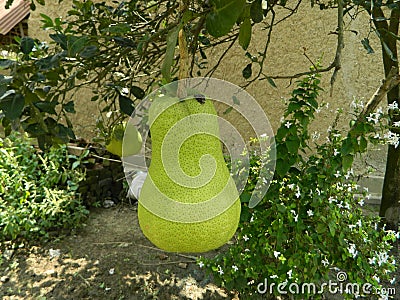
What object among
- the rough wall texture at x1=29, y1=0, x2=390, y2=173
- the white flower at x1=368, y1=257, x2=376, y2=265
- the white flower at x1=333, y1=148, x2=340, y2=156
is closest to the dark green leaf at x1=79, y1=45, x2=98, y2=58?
the white flower at x1=333, y1=148, x2=340, y2=156

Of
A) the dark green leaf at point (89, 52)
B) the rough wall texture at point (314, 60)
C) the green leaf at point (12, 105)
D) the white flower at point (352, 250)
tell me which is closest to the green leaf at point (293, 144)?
the white flower at point (352, 250)

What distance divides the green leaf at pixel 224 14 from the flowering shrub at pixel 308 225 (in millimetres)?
790

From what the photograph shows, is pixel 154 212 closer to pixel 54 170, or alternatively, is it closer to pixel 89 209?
pixel 54 170

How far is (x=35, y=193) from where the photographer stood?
207 centimetres

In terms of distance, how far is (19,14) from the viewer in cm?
302

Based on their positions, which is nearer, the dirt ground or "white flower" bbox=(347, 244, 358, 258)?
"white flower" bbox=(347, 244, 358, 258)

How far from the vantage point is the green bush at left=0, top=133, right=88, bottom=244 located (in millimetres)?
1983

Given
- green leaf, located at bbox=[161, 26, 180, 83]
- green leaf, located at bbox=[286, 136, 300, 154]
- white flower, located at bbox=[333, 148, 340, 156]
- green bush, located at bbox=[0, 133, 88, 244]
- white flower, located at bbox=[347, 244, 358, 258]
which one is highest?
green leaf, located at bbox=[161, 26, 180, 83]

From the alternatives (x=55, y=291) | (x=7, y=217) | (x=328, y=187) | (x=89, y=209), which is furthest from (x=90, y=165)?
(x=328, y=187)

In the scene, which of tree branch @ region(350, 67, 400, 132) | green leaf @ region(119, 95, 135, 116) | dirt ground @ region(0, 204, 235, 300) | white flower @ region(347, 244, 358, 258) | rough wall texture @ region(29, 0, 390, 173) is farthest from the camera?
rough wall texture @ region(29, 0, 390, 173)

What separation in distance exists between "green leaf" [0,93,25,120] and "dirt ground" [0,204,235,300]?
3.96 feet

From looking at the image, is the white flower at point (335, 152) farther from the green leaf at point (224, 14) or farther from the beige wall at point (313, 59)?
the beige wall at point (313, 59)

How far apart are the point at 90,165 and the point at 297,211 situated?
1529 mm

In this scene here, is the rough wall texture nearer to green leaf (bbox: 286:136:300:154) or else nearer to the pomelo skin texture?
green leaf (bbox: 286:136:300:154)
